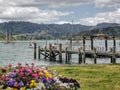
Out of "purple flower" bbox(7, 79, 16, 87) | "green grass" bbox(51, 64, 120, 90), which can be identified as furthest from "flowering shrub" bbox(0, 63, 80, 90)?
"green grass" bbox(51, 64, 120, 90)

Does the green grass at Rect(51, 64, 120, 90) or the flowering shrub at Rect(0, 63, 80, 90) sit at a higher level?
the flowering shrub at Rect(0, 63, 80, 90)

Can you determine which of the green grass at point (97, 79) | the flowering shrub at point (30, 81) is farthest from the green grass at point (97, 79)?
the flowering shrub at point (30, 81)

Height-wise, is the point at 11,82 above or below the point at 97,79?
above

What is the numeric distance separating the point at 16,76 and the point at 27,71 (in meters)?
0.49

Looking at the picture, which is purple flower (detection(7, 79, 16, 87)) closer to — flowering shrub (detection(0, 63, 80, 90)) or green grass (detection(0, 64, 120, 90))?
flowering shrub (detection(0, 63, 80, 90))

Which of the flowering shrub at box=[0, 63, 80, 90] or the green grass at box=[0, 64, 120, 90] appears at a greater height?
the flowering shrub at box=[0, 63, 80, 90]

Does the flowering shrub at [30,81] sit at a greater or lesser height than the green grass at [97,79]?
greater

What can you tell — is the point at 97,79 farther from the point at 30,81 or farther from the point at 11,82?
the point at 11,82

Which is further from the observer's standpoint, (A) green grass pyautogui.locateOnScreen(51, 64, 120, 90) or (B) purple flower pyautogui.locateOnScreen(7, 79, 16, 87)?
(A) green grass pyautogui.locateOnScreen(51, 64, 120, 90)

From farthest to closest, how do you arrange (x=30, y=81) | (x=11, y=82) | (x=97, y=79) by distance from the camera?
(x=97, y=79), (x=30, y=81), (x=11, y=82)

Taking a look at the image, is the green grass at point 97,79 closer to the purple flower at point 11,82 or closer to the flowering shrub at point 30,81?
the flowering shrub at point 30,81

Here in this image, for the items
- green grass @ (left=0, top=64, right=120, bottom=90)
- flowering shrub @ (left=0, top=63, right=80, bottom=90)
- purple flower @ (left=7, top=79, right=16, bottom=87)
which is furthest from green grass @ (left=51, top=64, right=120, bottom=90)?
purple flower @ (left=7, top=79, right=16, bottom=87)

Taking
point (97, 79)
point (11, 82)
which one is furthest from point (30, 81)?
point (97, 79)

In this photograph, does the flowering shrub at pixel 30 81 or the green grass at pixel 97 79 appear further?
the green grass at pixel 97 79
